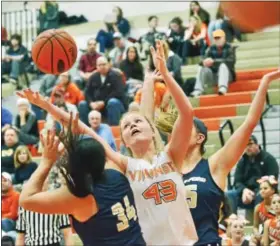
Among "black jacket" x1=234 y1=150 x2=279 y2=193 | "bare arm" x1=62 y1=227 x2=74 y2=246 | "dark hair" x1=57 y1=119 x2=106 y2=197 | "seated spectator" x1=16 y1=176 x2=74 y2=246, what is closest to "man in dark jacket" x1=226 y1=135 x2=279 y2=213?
"black jacket" x1=234 y1=150 x2=279 y2=193

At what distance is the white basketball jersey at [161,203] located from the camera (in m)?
4.54

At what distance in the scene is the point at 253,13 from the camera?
8.04 feet

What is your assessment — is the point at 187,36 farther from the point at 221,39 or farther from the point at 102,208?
the point at 102,208

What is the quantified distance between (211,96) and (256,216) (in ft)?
12.0

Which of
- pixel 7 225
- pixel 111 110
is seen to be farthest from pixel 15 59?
pixel 7 225

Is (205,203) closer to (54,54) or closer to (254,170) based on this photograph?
(54,54)

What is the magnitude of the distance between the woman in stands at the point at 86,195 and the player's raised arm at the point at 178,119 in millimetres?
607

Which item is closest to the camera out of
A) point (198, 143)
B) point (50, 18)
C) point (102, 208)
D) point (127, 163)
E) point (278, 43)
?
point (102, 208)

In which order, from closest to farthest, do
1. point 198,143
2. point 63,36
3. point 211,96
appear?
1. point 198,143
2. point 63,36
3. point 211,96

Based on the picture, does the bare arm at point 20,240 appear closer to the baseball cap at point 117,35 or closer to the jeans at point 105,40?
the baseball cap at point 117,35

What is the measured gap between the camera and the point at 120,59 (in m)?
14.0

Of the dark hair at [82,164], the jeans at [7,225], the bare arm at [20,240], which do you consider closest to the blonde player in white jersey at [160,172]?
the dark hair at [82,164]

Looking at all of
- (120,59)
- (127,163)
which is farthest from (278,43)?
(127,163)

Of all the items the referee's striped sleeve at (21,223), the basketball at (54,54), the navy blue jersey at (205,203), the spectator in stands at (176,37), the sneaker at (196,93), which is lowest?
the referee's striped sleeve at (21,223)
